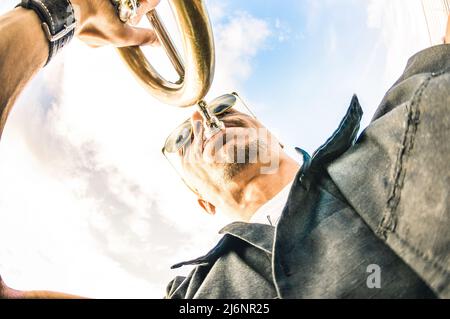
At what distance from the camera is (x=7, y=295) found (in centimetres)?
47

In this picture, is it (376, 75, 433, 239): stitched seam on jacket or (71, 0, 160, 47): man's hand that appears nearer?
(376, 75, 433, 239): stitched seam on jacket

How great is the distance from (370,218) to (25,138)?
5.26 ft

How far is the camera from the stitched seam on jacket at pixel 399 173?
1.47 ft

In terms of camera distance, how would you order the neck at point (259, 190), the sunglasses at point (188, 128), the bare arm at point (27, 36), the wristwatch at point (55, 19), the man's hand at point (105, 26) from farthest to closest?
the sunglasses at point (188, 128) → the neck at point (259, 190) → the man's hand at point (105, 26) → the wristwatch at point (55, 19) → the bare arm at point (27, 36)

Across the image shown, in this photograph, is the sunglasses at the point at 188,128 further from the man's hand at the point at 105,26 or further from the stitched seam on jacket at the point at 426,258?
the stitched seam on jacket at the point at 426,258

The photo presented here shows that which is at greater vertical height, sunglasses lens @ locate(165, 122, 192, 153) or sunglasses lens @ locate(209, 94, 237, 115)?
sunglasses lens @ locate(209, 94, 237, 115)

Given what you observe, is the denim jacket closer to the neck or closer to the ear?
the neck

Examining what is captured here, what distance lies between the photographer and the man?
42cm

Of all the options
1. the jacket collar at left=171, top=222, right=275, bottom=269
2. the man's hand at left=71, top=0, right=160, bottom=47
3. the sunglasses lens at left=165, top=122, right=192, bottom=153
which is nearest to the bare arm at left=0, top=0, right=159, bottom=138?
the man's hand at left=71, top=0, right=160, bottom=47

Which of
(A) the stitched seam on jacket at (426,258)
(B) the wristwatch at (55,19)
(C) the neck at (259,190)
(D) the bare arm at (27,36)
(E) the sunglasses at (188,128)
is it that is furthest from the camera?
(E) the sunglasses at (188,128)

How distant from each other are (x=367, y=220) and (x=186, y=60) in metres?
0.47

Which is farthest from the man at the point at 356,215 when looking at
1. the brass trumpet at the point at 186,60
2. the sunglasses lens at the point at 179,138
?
the sunglasses lens at the point at 179,138

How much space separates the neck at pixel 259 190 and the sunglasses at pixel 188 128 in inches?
11.5

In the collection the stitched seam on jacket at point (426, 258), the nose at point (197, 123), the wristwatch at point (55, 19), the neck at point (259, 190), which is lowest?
the neck at point (259, 190)
